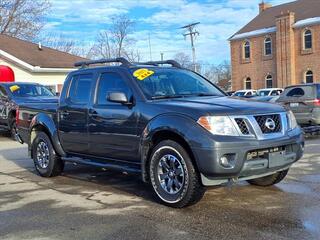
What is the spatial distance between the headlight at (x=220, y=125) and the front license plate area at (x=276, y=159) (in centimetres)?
58

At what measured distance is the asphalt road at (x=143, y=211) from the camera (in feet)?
17.4

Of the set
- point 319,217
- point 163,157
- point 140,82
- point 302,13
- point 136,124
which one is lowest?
point 319,217

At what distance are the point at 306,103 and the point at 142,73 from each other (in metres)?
9.40

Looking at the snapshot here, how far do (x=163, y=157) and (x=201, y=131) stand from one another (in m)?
0.75

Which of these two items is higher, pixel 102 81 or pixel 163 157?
pixel 102 81

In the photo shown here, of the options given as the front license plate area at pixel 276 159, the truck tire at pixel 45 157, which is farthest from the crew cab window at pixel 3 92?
the front license plate area at pixel 276 159

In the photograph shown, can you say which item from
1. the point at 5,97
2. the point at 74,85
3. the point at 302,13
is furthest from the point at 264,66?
the point at 74,85

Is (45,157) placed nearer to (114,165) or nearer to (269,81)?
(114,165)

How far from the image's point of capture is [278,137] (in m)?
6.20

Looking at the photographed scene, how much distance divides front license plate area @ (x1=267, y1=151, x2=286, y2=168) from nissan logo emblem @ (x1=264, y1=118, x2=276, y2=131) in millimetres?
320

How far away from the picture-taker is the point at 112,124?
7.16 meters

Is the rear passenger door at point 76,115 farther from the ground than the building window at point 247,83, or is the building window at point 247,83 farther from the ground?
the building window at point 247,83

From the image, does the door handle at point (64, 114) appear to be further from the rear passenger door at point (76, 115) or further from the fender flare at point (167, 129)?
the fender flare at point (167, 129)

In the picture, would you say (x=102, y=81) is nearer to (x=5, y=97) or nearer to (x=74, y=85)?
(x=74, y=85)
